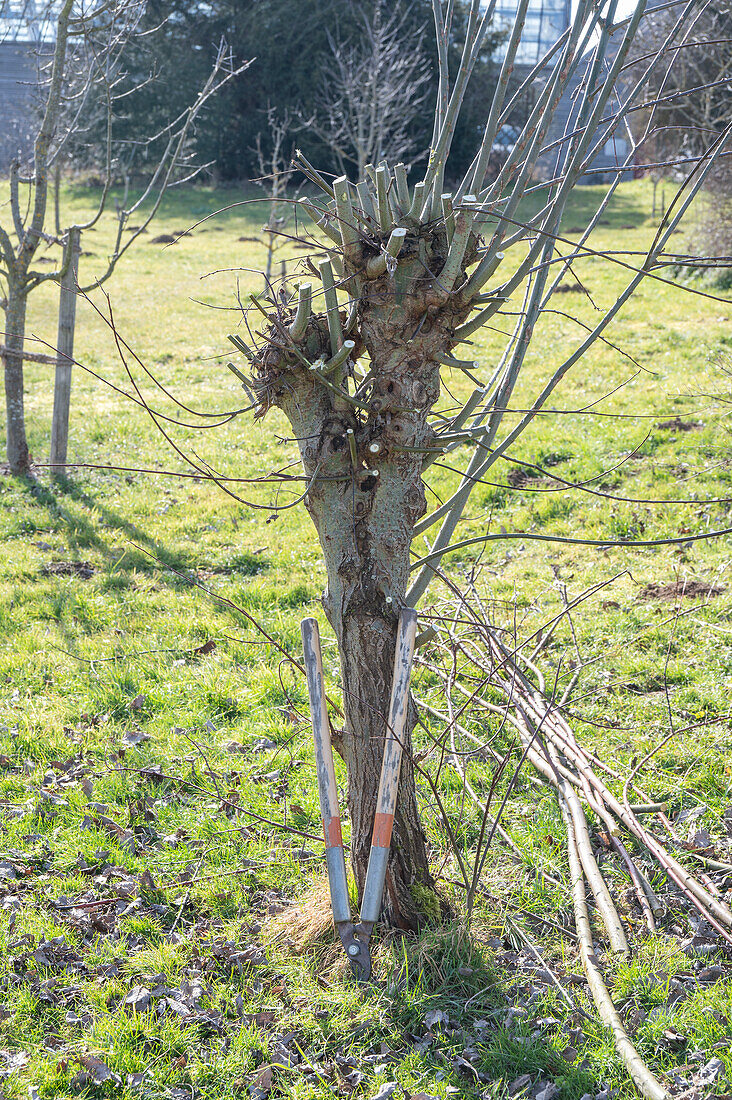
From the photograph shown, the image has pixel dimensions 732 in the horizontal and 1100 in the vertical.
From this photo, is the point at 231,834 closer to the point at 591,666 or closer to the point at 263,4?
the point at 591,666

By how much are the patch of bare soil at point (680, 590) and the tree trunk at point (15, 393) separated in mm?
5763

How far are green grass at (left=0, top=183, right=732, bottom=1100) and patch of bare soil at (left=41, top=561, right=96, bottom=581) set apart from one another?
0.07 metres

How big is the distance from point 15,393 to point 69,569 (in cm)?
263

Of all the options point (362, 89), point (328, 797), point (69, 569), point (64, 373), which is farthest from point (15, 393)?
point (362, 89)

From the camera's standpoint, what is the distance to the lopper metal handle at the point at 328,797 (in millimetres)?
2707

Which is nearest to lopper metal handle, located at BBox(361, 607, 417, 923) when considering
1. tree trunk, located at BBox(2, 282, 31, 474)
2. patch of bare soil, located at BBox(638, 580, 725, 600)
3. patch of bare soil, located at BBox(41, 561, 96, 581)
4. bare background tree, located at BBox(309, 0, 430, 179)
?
patch of bare soil, located at BBox(638, 580, 725, 600)

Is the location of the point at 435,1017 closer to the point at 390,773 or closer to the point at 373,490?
the point at 390,773

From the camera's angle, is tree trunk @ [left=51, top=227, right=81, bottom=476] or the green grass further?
tree trunk @ [left=51, top=227, right=81, bottom=476]

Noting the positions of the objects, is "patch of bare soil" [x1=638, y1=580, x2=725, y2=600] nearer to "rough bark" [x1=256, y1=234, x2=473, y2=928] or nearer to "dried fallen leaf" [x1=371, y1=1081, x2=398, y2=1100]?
"rough bark" [x1=256, y1=234, x2=473, y2=928]

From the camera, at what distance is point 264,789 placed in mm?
3922

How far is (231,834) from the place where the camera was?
3660 millimetres

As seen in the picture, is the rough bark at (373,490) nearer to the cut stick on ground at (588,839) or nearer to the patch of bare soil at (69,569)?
the cut stick on ground at (588,839)

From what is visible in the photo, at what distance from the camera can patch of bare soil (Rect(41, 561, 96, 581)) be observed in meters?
6.40

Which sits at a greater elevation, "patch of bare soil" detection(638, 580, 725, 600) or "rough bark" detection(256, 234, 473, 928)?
"rough bark" detection(256, 234, 473, 928)
